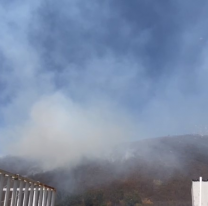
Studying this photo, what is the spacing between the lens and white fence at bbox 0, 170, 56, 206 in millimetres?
5711

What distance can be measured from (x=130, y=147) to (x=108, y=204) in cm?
6302

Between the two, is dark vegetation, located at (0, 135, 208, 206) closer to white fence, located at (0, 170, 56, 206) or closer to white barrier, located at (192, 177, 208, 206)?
white barrier, located at (192, 177, 208, 206)

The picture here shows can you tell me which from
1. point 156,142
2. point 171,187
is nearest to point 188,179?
point 171,187

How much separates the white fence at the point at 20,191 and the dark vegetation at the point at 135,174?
42.1m

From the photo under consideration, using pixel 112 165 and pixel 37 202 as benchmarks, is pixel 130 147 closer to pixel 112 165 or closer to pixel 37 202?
pixel 112 165

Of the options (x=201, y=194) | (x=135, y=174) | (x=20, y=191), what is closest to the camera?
(x=20, y=191)

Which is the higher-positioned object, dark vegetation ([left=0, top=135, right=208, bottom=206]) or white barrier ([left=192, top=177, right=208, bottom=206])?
dark vegetation ([left=0, top=135, right=208, bottom=206])

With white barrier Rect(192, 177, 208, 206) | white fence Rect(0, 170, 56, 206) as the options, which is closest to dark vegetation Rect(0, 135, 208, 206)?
white barrier Rect(192, 177, 208, 206)

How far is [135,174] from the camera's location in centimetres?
8612

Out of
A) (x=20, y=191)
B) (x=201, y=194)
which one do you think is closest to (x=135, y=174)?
(x=201, y=194)

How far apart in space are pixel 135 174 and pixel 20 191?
8252 centimetres

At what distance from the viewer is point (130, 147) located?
116 m

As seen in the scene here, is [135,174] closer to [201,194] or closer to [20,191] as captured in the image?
[201,194]

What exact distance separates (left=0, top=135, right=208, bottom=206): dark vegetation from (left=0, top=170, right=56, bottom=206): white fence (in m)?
42.1
